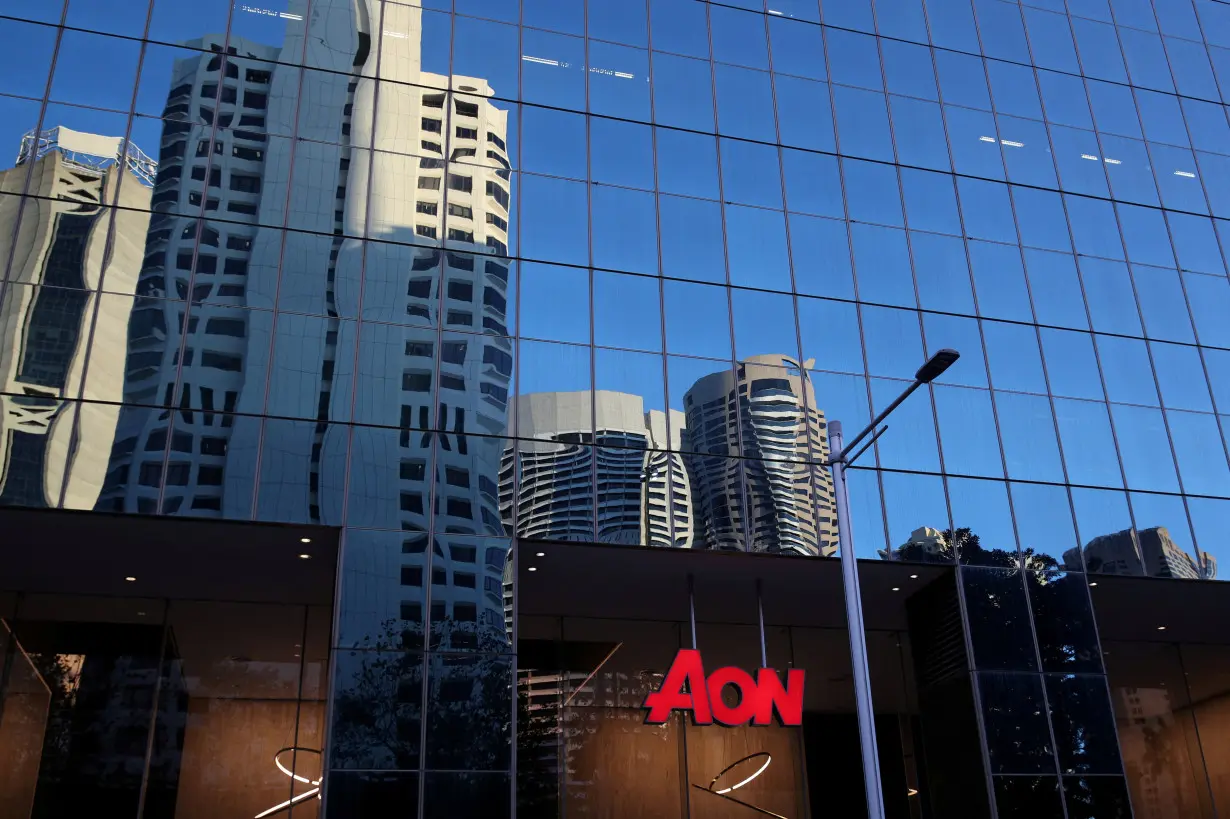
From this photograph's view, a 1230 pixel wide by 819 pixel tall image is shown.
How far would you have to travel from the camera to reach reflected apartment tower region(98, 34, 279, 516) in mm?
21328

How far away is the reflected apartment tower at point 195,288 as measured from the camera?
21328 mm

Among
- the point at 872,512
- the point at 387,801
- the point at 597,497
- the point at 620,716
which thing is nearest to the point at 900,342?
the point at 872,512

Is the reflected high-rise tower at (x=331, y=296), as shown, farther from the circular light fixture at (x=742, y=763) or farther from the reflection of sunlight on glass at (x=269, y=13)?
the circular light fixture at (x=742, y=763)

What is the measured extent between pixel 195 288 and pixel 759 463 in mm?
12534

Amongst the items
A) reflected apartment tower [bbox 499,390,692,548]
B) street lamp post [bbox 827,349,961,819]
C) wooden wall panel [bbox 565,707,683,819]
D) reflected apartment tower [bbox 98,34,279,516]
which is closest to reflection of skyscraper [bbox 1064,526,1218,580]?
reflected apartment tower [bbox 499,390,692,548]

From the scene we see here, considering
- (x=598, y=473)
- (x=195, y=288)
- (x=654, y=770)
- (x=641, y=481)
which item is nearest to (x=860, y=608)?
(x=641, y=481)

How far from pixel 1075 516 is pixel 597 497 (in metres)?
11.8

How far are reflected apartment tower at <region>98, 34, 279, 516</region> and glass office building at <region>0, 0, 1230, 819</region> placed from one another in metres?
0.09

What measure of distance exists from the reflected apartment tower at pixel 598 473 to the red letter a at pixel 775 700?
392cm

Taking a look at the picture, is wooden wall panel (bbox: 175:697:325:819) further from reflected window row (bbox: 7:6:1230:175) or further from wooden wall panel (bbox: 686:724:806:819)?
reflected window row (bbox: 7:6:1230:175)

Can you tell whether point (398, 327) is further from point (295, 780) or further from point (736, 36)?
point (736, 36)

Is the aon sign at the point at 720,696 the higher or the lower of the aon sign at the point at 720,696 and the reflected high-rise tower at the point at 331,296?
the lower

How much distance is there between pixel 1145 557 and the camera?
2706 cm

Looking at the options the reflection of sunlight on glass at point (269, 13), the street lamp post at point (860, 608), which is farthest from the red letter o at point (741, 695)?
the reflection of sunlight on glass at point (269, 13)
